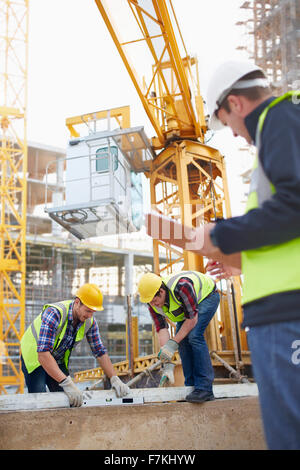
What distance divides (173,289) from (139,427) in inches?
51.1

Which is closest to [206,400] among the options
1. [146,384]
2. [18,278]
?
[146,384]

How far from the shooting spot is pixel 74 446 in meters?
3.29

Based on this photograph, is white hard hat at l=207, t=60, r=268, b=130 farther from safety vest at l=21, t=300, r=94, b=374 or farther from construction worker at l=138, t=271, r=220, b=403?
safety vest at l=21, t=300, r=94, b=374

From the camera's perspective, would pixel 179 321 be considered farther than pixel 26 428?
Yes

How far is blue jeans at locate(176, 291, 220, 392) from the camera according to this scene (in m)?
3.89

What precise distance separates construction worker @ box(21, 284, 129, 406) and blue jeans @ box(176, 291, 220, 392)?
26.6 inches

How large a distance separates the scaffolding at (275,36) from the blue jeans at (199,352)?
16138mm

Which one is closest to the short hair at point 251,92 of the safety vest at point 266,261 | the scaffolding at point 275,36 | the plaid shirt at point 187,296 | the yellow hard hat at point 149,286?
the safety vest at point 266,261

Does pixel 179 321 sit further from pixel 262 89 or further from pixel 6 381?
pixel 6 381

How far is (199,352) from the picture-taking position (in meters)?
4.05

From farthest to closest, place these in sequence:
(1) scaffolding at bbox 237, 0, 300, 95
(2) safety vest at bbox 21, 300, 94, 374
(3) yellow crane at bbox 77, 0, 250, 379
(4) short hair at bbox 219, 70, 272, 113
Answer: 1. (1) scaffolding at bbox 237, 0, 300, 95
2. (3) yellow crane at bbox 77, 0, 250, 379
3. (2) safety vest at bbox 21, 300, 94, 374
4. (4) short hair at bbox 219, 70, 272, 113

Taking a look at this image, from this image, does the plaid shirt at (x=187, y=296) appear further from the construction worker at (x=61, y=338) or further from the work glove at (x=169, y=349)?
the construction worker at (x=61, y=338)

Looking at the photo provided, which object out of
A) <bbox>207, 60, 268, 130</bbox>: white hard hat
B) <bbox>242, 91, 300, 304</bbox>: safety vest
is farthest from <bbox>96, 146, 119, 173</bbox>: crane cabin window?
<bbox>242, 91, 300, 304</bbox>: safety vest
